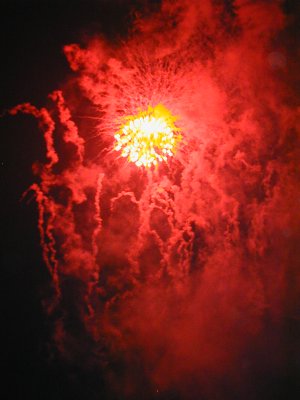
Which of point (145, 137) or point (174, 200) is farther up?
point (145, 137)

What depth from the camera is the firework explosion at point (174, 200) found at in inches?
159

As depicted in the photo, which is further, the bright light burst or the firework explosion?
the firework explosion

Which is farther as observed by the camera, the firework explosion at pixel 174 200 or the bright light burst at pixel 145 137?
the firework explosion at pixel 174 200

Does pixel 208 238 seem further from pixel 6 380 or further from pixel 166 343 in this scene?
pixel 6 380

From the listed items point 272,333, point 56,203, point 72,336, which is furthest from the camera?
point 272,333

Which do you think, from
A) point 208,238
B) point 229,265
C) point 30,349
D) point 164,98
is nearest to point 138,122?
point 164,98

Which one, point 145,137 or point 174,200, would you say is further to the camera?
point 174,200

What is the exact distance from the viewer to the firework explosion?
4.03 m

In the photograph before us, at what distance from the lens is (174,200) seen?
4430 millimetres

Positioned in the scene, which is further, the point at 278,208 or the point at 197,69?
the point at 278,208

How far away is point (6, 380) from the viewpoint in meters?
4.56

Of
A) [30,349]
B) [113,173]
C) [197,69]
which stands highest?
[197,69]

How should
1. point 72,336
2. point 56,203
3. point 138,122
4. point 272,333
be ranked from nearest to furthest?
point 138,122, point 56,203, point 72,336, point 272,333

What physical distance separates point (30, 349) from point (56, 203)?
220 cm
